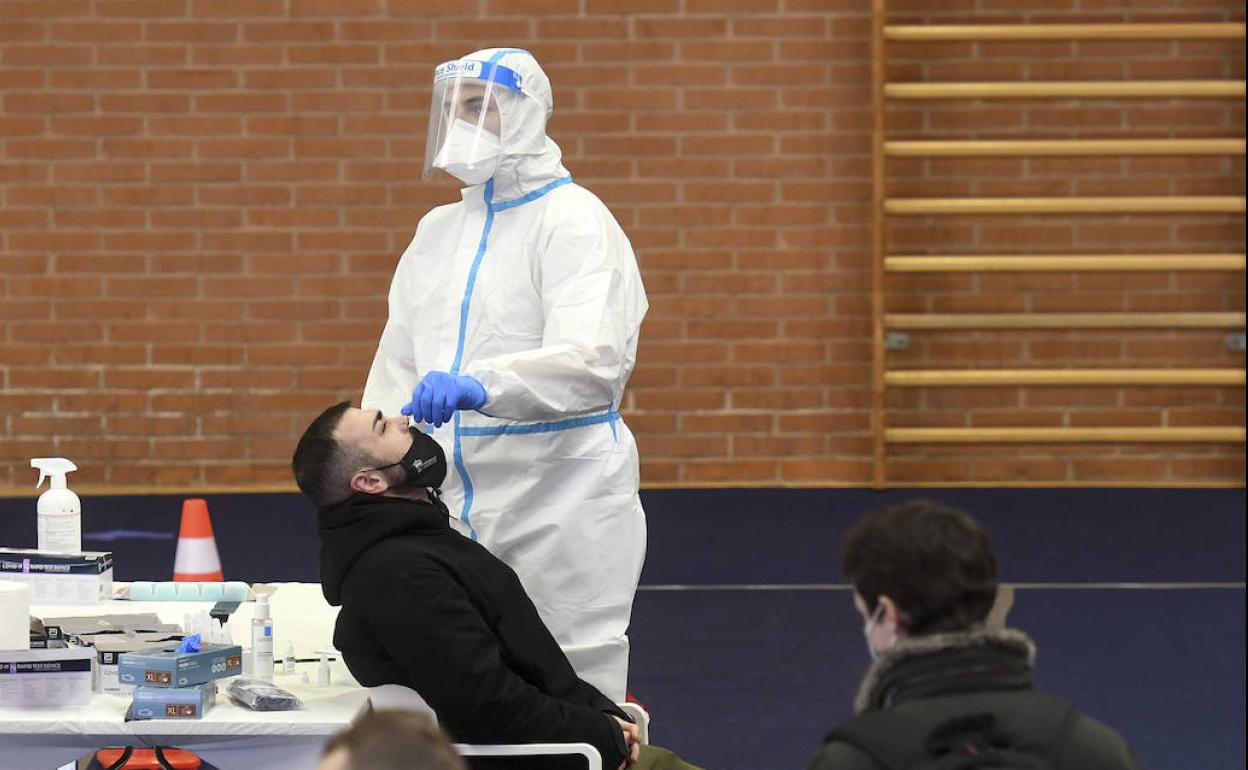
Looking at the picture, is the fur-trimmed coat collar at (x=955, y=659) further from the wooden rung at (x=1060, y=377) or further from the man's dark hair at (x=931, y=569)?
the wooden rung at (x=1060, y=377)

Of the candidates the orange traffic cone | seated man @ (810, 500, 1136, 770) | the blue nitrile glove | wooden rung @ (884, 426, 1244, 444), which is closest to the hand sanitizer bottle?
the blue nitrile glove

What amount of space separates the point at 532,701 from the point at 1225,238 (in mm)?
4695

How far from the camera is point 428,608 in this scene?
2285 mm

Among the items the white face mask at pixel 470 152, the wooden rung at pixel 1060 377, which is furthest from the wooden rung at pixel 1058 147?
the white face mask at pixel 470 152

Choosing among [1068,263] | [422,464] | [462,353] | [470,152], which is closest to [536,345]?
[462,353]

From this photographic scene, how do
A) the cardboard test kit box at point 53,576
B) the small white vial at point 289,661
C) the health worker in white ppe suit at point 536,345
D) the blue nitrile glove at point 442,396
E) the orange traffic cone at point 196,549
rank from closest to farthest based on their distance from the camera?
the small white vial at point 289,661, the blue nitrile glove at point 442,396, the cardboard test kit box at point 53,576, the health worker in white ppe suit at point 536,345, the orange traffic cone at point 196,549

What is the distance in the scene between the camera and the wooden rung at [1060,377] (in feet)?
20.4

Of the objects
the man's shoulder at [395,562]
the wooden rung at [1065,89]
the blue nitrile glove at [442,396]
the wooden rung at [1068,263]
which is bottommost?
the man's shoulder at [395,562]

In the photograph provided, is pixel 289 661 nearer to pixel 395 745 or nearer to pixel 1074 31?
pixel 395 745

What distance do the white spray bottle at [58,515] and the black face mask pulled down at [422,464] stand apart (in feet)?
2.48

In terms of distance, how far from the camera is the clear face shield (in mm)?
3061

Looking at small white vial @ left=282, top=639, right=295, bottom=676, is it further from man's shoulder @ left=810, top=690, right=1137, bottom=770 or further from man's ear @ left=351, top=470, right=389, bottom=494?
man's shoulder @ left=810, top=690, right=1137, bottom=770

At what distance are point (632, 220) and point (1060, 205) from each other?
1518mm

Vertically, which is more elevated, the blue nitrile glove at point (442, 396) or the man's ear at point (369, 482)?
the blue nitrile glove at point (442, 396)
